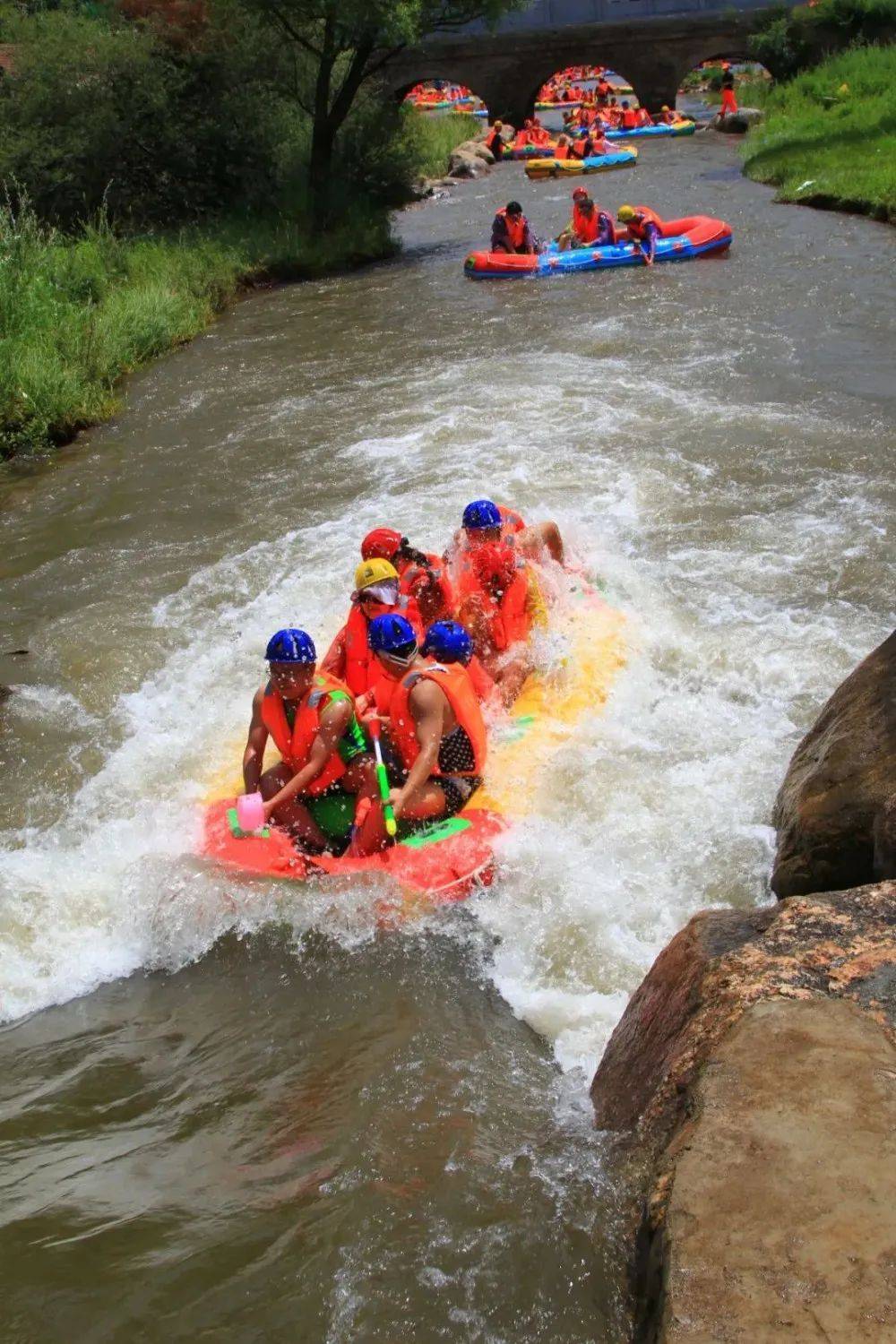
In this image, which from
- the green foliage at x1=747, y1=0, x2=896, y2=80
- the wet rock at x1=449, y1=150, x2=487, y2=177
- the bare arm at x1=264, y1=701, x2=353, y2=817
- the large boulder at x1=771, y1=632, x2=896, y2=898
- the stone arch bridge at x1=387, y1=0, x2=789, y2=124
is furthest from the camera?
the stone arch bridge at x1=387, y1=0, x2=789, y2=124

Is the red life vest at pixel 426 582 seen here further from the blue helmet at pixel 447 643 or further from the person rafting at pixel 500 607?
the blue helmet at pixel 447 643

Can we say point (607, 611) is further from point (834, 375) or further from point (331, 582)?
point (834, 375)

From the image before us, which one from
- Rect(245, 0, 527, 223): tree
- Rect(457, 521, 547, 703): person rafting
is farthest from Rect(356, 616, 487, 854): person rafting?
Rect(245, 0, 527, 223): tree

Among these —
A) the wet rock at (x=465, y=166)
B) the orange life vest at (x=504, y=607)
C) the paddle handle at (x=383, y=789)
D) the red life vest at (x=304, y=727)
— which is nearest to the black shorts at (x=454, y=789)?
the paddle handle at (x=383, y=789)

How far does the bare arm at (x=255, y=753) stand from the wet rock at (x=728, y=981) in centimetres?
229

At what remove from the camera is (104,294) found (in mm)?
14578

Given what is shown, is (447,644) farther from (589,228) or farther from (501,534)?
(589,228)

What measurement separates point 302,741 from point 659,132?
98.6ft

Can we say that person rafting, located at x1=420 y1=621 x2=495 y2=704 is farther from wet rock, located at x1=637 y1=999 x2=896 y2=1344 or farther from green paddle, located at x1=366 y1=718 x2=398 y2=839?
wet rock, located at x1=637 y1=999 x2=896 y2=1344

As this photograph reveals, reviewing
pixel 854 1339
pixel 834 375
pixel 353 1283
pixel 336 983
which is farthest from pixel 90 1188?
pixel 834 375

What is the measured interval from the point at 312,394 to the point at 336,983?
355 inches

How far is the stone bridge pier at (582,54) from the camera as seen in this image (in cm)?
3225

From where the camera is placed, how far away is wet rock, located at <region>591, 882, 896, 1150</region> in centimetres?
272

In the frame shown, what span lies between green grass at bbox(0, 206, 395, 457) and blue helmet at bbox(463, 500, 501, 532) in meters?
6.24
